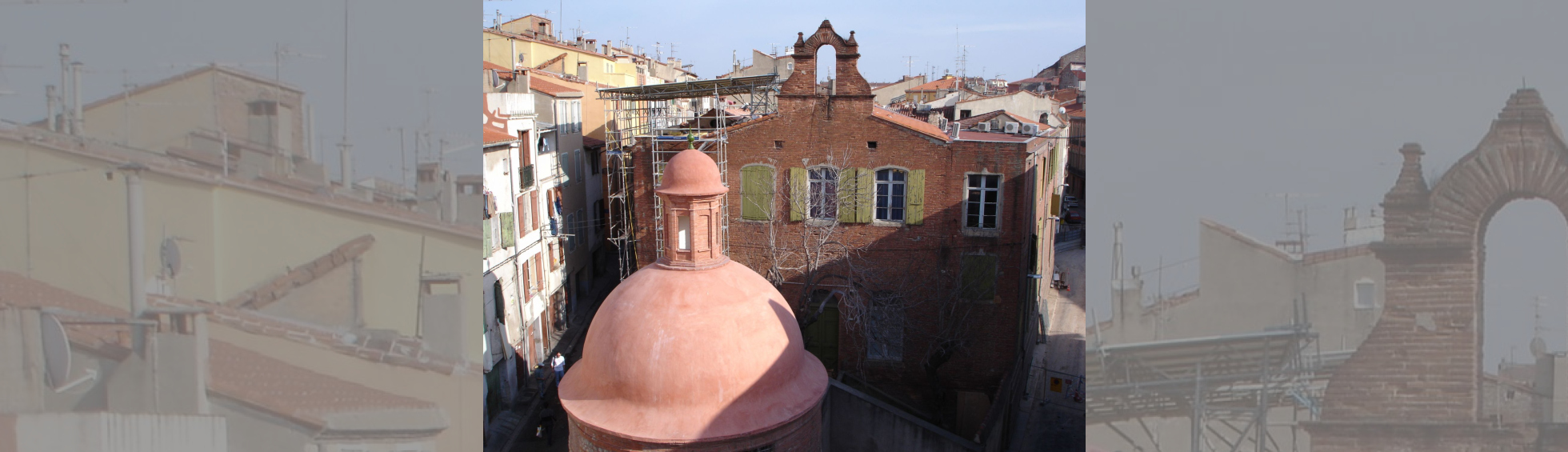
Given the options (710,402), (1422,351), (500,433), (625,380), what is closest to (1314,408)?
(1422,351)

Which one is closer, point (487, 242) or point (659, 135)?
point (487, 242)

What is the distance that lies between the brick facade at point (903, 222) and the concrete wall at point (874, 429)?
10.4 ft

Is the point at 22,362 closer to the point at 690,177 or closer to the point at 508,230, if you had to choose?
the point at 690,177

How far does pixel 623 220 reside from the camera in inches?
781

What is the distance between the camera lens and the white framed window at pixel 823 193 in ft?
54.2

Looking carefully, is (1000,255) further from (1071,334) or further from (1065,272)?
(1065,272)

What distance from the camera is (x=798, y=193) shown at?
1661 centimetres

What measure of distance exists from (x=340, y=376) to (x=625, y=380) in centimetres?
345

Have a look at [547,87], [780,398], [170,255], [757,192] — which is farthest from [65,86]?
[547,87]

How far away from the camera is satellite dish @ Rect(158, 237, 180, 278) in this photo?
251 inches

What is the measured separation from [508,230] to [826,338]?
680 cm

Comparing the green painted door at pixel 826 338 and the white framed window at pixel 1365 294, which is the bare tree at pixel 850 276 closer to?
the green painted door at pixel 826 338

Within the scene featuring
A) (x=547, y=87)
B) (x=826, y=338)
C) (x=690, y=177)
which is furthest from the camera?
(x=547, y=87)

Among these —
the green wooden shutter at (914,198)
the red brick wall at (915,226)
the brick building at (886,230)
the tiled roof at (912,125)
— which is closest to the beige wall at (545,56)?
the red brick wall at (915,226)
